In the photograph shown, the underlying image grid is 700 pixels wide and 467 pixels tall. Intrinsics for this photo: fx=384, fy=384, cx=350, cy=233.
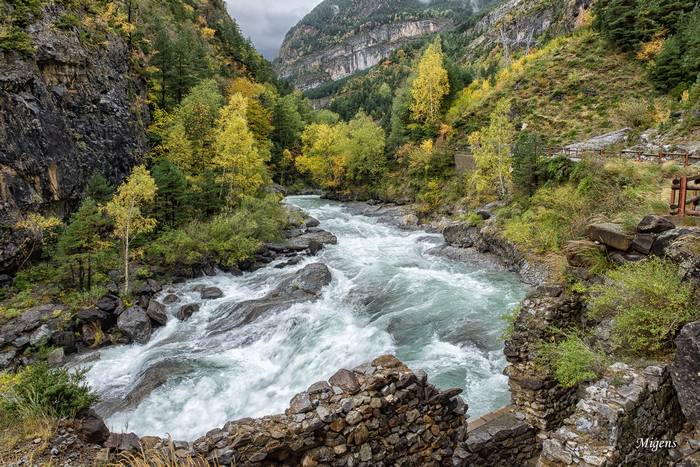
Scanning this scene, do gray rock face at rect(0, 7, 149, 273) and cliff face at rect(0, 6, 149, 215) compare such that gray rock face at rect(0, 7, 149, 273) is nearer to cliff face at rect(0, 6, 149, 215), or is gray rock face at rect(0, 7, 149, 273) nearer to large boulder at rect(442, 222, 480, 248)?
cliff face at rect(0, 6, 149, 215)

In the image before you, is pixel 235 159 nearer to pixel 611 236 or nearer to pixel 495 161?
pixel 495 161

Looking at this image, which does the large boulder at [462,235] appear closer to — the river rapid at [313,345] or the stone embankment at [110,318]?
the river rapid at [313,345]

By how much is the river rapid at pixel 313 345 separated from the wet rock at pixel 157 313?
0.29 m

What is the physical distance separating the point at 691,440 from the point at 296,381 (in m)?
9.56

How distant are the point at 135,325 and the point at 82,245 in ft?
16.7

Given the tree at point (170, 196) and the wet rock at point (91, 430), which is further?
the tree at point (170, 196)

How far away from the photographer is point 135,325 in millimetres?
15758

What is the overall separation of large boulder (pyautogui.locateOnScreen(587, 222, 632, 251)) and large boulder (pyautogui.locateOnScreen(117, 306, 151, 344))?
16.6 metres

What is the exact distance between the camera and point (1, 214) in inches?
676

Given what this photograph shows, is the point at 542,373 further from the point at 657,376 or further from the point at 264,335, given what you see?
the point at 264,335

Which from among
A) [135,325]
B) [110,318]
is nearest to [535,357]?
[135,325]

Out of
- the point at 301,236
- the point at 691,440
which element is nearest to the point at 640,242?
the point at 691,440

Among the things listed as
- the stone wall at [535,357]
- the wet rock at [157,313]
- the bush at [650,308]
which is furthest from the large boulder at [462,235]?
the wet rock at [157,313]

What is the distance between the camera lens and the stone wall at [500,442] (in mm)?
7575
